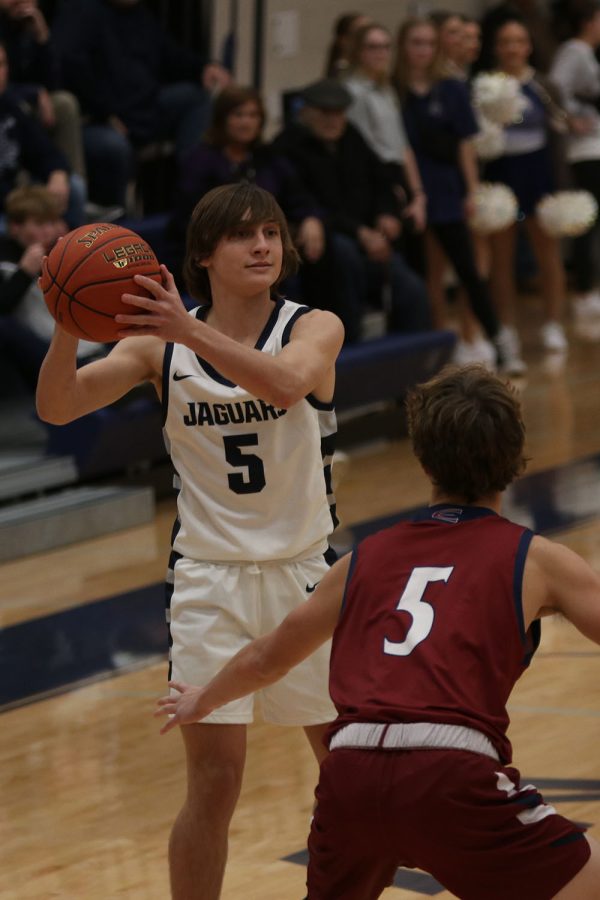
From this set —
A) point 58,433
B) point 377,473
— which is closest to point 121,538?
point 58,433

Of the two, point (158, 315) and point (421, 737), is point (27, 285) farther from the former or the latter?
point (421, 737)

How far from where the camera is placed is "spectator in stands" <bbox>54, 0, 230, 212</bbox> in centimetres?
973

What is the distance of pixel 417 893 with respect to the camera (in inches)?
152

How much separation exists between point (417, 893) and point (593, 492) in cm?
442

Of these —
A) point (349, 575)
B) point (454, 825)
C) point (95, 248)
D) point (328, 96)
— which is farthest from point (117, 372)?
point (328, 96)

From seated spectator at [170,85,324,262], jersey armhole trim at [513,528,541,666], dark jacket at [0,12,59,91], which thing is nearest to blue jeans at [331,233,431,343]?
seated spectator at [170,85,324,262]

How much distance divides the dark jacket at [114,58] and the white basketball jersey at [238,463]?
6557 millimetres

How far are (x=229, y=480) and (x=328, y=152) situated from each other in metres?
6.04

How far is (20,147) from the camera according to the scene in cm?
877

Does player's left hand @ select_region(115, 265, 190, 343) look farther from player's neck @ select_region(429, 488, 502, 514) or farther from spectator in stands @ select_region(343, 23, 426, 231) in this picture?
spectator in stands @ select_region(343, 23, 426, 231)

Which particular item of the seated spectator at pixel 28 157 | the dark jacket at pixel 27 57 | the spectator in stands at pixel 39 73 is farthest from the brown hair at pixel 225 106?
the dark jacket at pixel 27 57

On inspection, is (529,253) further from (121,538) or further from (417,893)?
(417,893)

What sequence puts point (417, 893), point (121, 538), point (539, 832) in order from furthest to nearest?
point (121, 538) → point (417, 893) → point (539, 832)

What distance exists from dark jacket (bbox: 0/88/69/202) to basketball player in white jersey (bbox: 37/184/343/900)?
17.6 ft
